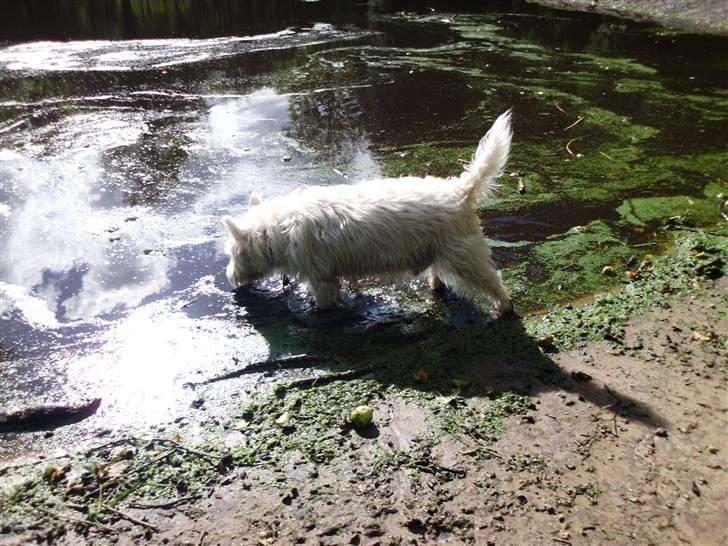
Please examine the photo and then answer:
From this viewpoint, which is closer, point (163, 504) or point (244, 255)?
point (163, 504)

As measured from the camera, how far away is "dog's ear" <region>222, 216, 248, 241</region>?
567 cm

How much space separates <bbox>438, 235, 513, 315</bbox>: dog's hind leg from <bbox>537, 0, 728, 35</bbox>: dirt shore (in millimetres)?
16822

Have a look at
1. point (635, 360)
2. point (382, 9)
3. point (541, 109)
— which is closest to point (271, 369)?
point (635, 360)

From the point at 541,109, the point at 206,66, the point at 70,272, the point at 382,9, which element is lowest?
the point at 70,272

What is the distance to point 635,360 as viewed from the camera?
15.8ft

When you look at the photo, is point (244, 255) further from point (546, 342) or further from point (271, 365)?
point (546, 342)

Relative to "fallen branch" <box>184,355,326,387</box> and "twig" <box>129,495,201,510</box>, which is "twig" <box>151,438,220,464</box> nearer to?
"twig" <box>129,495,201,510</box>

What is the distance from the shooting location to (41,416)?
4.30 m

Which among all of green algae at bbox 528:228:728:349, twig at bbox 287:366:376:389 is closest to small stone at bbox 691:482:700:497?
green algae at bbox 528:228:728:349

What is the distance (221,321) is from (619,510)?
378cm

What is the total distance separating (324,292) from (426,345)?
1183mm

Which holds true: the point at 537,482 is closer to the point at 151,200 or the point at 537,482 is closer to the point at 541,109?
the point at 151,200

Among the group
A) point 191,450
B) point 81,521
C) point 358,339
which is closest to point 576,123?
point 358,339

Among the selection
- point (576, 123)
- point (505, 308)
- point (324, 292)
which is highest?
point (576, 123)
